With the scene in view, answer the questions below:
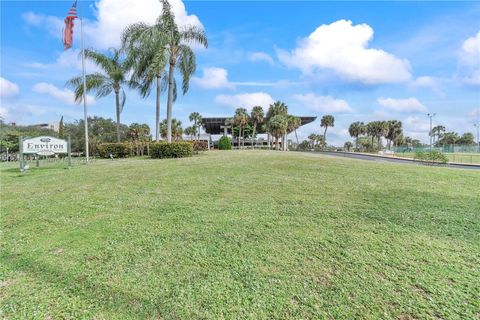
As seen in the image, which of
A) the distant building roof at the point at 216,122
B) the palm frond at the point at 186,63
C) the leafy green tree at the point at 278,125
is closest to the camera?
the palm frond at the point at 186,63

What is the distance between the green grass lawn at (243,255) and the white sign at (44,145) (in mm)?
6309

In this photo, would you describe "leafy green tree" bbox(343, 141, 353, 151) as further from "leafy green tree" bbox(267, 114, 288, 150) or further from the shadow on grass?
the shadow on grass

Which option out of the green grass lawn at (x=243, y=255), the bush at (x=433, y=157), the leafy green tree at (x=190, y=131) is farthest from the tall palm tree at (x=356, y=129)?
the green grass lawn at (x=243, y=255)

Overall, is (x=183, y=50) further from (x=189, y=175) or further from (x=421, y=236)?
(x=421, y=236)

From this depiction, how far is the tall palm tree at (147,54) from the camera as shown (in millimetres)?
19170

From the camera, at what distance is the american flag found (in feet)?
50.8

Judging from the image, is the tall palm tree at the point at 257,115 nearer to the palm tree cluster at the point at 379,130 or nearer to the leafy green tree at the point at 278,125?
the leafy green tree at the point at 278,125

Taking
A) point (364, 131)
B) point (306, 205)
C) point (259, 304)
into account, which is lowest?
point (259, 304)

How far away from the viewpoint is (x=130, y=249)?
11.5 ft

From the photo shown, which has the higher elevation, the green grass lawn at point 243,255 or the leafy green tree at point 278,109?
the leafy green tree at point 278,109

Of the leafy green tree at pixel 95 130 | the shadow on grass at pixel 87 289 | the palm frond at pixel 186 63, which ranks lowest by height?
the shadow on grass at pixel 87 289

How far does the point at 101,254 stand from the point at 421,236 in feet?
14.2

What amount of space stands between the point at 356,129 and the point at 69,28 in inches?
2935

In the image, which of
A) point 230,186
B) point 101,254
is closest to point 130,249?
point 101,254
